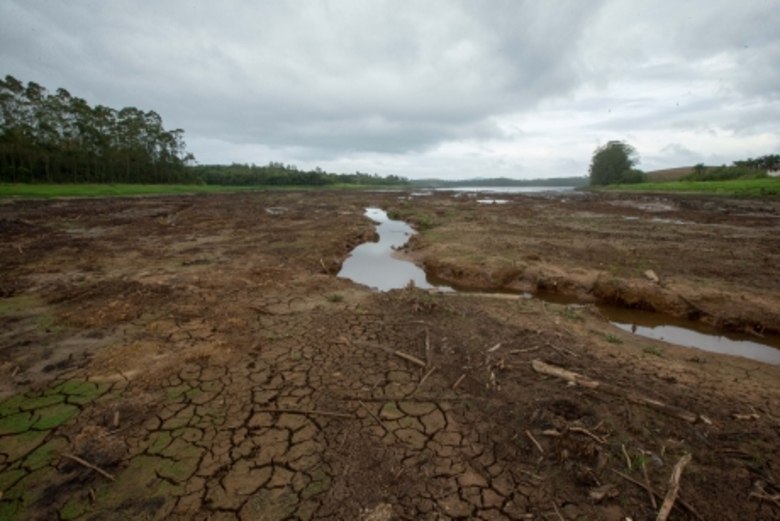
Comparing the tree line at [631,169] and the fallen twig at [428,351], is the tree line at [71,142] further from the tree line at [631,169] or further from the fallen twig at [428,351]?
the tree line at [631,169]

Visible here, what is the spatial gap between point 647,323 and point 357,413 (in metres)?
7.50

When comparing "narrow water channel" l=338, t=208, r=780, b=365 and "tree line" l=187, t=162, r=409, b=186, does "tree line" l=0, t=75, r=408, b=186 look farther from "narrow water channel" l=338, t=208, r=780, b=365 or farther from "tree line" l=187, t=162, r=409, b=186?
"narrow water channel" l=338, t=208, r=780, b=365

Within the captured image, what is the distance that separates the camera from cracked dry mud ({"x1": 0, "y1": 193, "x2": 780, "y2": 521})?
2.94m

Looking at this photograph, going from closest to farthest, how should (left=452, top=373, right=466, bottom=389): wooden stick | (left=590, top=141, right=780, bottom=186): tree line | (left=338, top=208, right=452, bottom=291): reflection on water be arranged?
(left=452, top=373, right=466, bottom=389): wooden stick < (left=338, top=208, right=452, bottom=291): reflection on water < (left=590, top=141, right=780, bottom=186): tree line

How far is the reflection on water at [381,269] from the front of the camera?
11172 mm

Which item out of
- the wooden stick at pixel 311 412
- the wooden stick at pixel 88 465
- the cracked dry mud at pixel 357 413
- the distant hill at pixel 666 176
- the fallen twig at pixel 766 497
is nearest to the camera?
the fallen twig at pixel 766 497

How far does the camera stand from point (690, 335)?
7.54m

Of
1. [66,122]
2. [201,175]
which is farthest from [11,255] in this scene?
[201,175]

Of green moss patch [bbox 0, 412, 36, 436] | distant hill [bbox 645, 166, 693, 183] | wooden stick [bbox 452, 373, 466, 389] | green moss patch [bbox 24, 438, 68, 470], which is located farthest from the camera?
distant hill [bbox 645, 166, 693, 183]

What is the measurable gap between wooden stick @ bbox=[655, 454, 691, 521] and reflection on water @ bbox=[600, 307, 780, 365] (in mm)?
5083

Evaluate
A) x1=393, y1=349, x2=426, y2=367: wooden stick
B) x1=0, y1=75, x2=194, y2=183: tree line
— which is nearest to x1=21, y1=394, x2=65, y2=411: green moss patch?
x1=393, y1=349, x2=426, y2=367: wooden stick

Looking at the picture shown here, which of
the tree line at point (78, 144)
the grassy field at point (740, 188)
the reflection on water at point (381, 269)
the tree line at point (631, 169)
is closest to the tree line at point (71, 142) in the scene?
the tree line at point (78, 144)

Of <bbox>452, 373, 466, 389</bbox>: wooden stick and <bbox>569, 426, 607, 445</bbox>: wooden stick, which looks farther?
<bbox>452, 373, 466, 389</bbox>: wooden stick

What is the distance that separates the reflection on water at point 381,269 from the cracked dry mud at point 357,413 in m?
3.44
